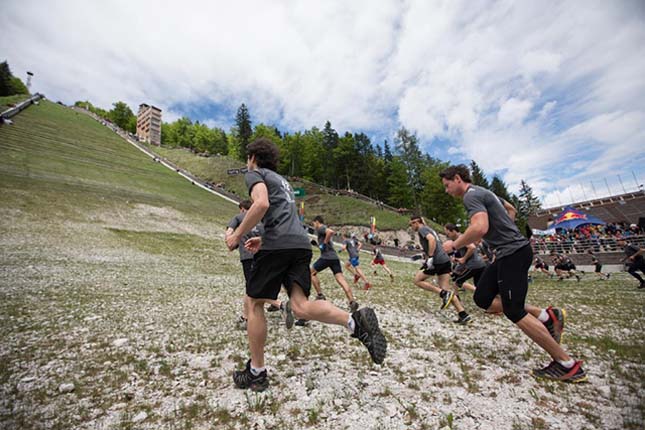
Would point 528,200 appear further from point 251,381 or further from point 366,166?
point 251,381

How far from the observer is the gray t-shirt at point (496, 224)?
3.71 m

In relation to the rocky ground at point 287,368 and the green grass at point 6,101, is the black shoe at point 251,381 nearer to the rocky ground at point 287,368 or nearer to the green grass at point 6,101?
the rocky ground at point 287,368

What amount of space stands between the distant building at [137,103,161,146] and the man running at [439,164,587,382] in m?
113

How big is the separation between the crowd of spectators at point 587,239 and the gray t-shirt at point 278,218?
31853mm

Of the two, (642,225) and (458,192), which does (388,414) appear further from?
(642,225)

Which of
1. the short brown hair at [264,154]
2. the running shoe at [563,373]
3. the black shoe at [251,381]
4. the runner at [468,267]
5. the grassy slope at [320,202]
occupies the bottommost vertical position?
the running shoe at [563,373]

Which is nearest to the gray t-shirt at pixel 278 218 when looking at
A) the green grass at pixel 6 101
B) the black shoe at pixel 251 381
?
the black shoe at pixel 251 381

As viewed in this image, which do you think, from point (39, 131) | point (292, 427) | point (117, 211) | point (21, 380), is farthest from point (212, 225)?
point (39, 131)

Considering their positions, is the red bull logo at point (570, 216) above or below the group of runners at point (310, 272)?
above

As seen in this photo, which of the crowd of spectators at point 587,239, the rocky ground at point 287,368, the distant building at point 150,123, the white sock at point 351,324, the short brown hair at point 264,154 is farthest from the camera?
the distant building at point 150,123

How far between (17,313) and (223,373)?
5045 mm

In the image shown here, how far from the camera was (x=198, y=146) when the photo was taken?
100188mm

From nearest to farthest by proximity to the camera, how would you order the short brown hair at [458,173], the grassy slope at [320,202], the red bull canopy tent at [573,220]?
the short brown hair at [458,173] < the red bull canopy tent at [573,220] < the grassy slope at [320,202]

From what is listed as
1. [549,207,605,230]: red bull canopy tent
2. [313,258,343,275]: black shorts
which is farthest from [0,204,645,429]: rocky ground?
[549,207,605,230]: red bull canopy tent
